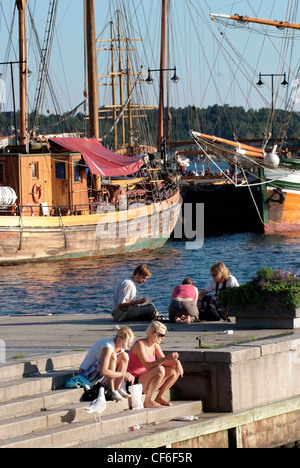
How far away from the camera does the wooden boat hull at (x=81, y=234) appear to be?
114 feet

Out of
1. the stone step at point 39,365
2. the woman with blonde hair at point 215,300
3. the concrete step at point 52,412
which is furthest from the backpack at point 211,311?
the concrete step at point 52,412

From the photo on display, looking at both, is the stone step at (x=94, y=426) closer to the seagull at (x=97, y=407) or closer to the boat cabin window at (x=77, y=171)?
the seagull at (x=97, y=407)

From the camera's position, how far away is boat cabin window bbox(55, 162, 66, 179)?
121 feet

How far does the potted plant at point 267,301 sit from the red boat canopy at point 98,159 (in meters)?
24.5

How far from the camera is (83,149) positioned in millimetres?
37812

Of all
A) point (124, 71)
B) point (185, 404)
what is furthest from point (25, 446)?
point (124, 71)

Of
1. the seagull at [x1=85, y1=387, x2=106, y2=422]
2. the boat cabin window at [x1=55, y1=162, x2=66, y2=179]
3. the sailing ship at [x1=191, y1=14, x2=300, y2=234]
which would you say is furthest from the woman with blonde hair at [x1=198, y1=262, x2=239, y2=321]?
the sailing ship at [x1=191, y1=14, x2=300, y2=234]

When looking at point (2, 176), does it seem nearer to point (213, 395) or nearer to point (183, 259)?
point (183, 259)

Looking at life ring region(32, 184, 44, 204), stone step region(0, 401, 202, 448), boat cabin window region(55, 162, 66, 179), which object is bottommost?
life ring region(32, 184, 44, 204)

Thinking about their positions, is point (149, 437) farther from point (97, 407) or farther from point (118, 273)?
point (118, 273)

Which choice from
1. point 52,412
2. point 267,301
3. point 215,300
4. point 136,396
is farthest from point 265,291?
point 52,412

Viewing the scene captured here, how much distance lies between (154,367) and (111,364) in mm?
514

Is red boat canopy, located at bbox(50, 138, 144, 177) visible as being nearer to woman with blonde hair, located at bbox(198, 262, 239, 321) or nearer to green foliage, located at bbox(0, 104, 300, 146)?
green foliage, located at bbox(0, 104, 300, 146)
